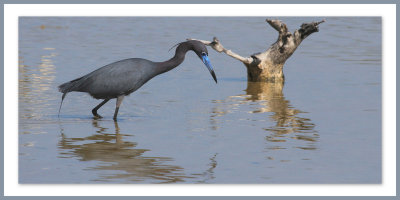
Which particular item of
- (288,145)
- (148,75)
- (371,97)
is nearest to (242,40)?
(371,97)

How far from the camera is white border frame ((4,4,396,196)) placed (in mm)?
8859

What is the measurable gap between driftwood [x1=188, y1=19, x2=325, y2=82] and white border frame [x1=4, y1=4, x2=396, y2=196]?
3.99 meters

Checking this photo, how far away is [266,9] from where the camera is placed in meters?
11.7

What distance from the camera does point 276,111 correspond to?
13.9m

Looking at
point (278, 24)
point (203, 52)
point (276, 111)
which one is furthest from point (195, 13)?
point (278, 24)

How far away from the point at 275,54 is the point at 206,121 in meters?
4.34

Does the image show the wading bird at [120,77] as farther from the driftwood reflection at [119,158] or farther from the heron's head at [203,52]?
the driftwood reflection at [119,158]

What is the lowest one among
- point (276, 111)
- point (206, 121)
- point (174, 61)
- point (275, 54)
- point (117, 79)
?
point (206, 121)

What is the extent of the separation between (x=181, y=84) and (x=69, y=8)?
17.6 ft

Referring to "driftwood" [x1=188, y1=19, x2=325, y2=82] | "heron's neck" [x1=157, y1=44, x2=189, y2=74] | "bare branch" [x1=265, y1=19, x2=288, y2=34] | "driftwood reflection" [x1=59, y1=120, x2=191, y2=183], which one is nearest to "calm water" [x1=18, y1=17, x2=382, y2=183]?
"driftwood reflection" [x1=59, y1=120, x2=191, y2=183]

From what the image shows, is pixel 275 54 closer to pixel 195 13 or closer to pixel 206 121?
pixel 206 121

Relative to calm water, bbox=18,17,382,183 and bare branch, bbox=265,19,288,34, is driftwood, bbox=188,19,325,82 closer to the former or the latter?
bare branch, bbox=265,19,288,34

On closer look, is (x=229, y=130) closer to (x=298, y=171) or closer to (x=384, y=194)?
(x=298, y=171)

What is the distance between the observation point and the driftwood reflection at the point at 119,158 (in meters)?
9.59
